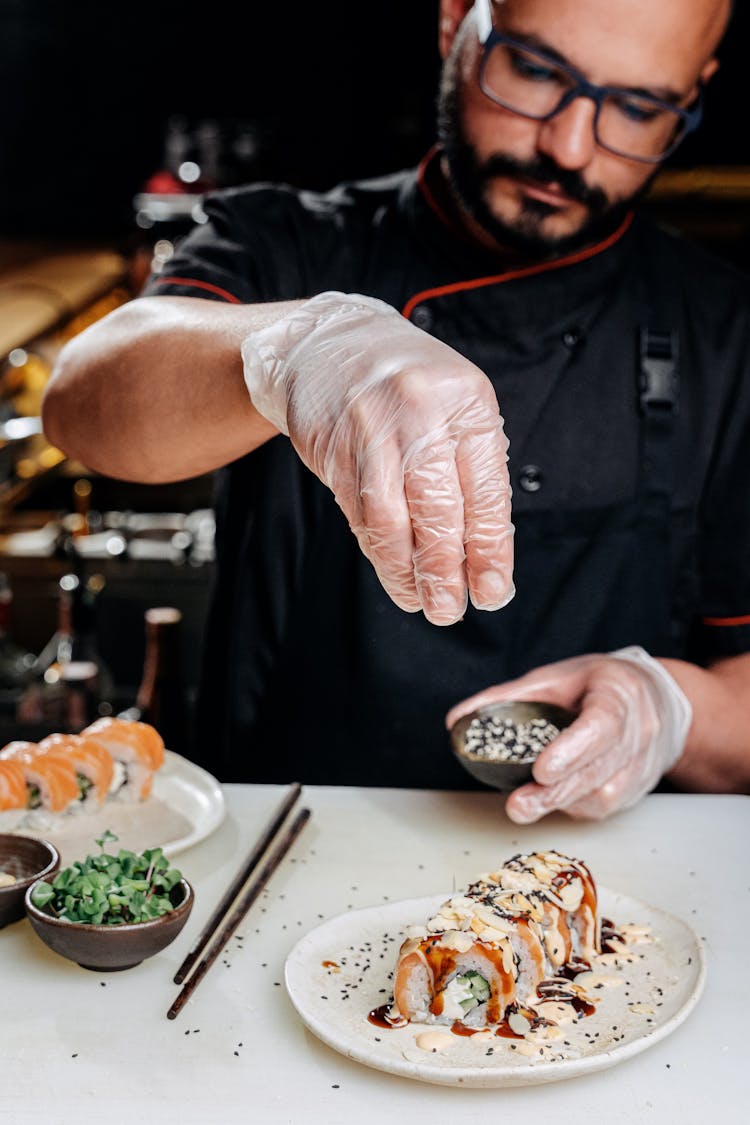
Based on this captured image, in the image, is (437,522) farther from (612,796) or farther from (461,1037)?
(612,796)

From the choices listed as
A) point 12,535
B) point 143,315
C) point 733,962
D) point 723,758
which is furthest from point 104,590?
point 733,962

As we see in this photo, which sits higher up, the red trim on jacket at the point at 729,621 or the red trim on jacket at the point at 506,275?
the red trim on jacket at the point at 506,275

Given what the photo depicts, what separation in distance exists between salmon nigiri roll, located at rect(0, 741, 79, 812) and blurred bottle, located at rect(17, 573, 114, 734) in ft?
3.72

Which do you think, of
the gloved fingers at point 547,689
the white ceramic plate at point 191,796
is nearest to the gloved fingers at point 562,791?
the gloved fingers at point 547,689

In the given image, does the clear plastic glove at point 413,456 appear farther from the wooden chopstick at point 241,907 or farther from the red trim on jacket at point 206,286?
the red trim on jacket at point 206,286

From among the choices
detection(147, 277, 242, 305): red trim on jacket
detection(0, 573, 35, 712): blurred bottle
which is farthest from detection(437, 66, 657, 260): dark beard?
detection(0, 573, 35, 712): blurred bottle

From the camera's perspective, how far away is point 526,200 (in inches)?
77.1

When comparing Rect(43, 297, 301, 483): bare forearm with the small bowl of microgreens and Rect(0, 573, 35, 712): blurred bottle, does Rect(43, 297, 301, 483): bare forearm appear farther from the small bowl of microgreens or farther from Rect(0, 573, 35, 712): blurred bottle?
Rect(0, 573, 35, 712): blurred bottle

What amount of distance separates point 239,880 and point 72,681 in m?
1.42

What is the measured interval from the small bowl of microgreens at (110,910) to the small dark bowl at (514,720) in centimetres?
47

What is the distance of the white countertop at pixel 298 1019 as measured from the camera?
3.62 ft

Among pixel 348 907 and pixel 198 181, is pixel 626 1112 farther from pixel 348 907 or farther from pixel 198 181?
pixel 198 181

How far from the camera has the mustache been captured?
1923 mm

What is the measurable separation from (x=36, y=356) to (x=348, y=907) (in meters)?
3.21
